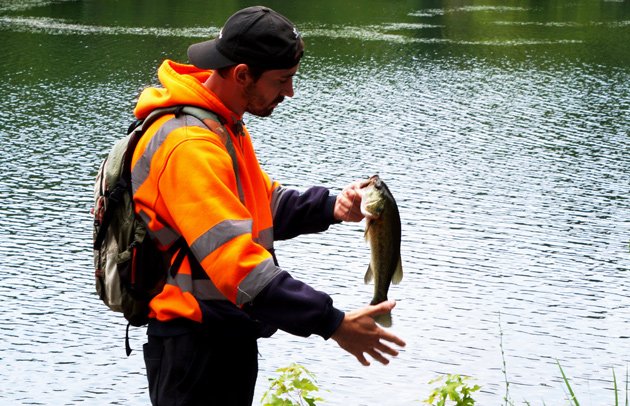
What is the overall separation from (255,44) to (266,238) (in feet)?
2.31

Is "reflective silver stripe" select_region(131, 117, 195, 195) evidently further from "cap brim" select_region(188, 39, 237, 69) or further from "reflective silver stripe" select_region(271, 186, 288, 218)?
"reflective silver stripe" select_region(271, 186, 288, 218)

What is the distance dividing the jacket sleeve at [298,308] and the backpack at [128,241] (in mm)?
390

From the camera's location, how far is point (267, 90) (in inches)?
144

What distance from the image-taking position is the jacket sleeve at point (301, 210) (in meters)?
4.21

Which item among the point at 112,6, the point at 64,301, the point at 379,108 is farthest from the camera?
the point at 112,6

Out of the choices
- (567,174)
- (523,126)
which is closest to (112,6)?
(523,126)

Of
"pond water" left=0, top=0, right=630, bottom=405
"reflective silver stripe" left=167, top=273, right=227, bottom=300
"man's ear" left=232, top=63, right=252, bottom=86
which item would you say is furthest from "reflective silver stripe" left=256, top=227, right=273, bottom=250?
"pond water" left=0, top=0, right=630, bottom=405

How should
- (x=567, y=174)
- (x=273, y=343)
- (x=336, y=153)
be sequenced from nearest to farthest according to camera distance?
(x=273, y=343) → (x=567, y=174) → (x=336, y=153)

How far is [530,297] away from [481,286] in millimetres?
767

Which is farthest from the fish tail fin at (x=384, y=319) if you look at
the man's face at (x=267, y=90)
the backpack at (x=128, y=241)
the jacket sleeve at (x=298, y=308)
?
the man's face at (x=267, y=90)

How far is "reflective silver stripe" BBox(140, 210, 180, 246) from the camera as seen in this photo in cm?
356

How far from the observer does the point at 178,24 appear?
159 ft

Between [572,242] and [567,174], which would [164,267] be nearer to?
[572,242]

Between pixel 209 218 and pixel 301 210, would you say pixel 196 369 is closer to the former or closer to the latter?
pixel 209 218
